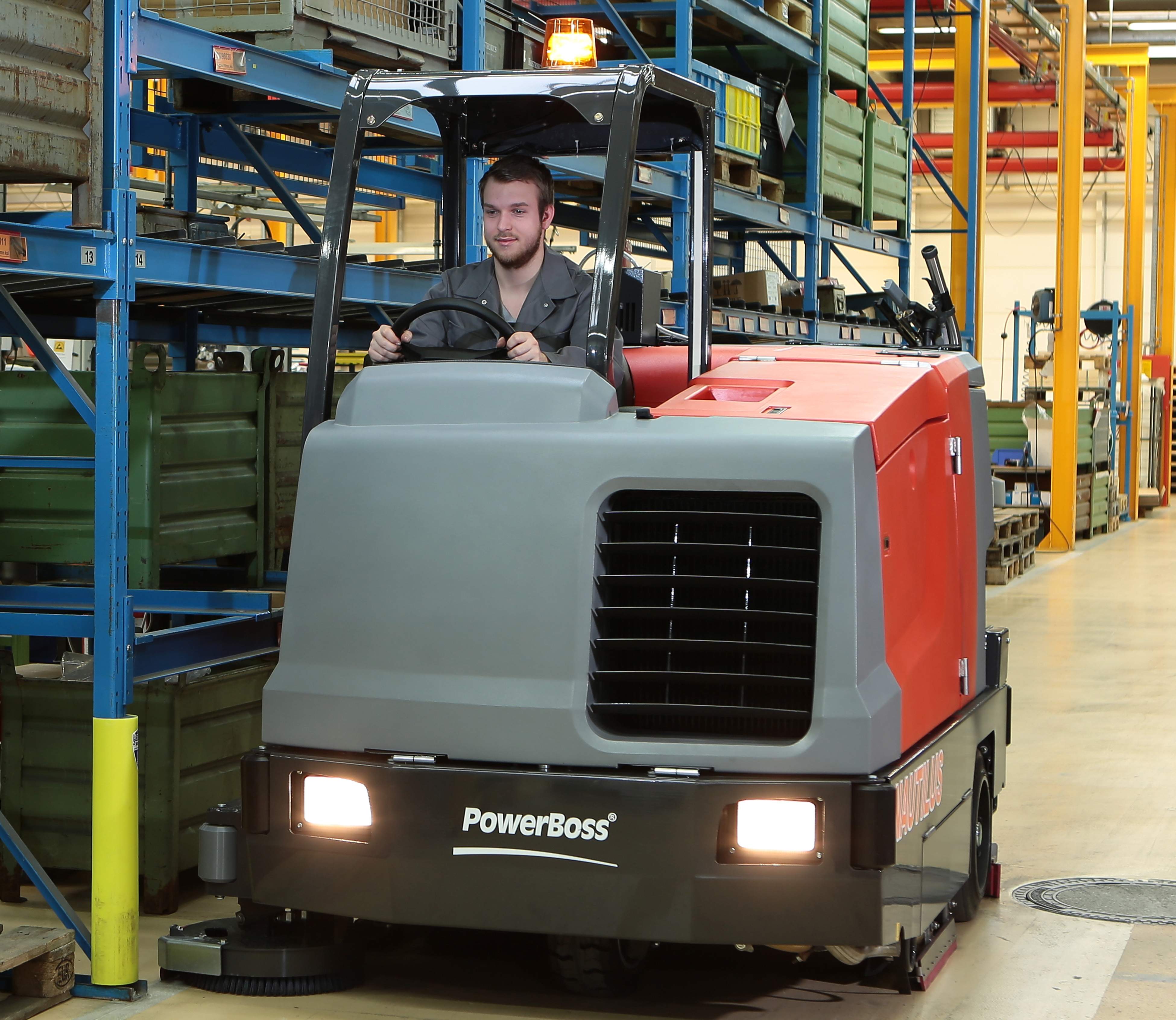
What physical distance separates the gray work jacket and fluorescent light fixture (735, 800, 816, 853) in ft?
4.50

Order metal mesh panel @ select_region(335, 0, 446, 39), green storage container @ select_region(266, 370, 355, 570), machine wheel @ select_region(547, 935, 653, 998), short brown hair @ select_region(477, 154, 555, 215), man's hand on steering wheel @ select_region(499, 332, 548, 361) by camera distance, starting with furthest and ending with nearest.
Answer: green storage container @ select_region(266, 370, 355, 570) → metal mesh panel @ select_region(335, 0, 446, 39) → short brown hair @ select_region(477, 154, 555, 215) → machine wheel @ select_region(547, 935, 653, 998) → man's hand on steering wheel @ select_region(499, 332, 548, 361)

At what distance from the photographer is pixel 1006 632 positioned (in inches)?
213

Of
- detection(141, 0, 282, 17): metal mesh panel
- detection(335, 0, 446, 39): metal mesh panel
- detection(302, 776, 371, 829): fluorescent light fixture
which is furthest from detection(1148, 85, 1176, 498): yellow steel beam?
detection(302, 776, 371, 829): fluorescent light fixture

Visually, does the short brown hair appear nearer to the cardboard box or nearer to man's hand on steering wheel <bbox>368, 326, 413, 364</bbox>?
man's hand on steering wheel <bbox>368, 326, 413, 364</bbox>

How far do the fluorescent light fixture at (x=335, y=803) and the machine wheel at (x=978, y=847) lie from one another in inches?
76.6

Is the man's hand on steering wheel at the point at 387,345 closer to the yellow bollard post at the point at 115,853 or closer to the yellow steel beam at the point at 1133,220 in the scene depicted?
the yellow bollard post at the point at 115,853

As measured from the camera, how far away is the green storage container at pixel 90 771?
16.3 feet

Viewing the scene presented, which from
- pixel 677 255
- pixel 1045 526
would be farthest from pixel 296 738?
pixel 1045 526

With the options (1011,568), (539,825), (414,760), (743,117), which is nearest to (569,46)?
(743,117)

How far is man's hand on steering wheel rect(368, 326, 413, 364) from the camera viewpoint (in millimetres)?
4094

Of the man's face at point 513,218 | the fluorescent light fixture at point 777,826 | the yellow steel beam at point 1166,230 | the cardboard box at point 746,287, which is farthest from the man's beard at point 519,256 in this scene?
the yellow steel beam at point 1166,230

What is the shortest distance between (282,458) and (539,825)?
105 inches

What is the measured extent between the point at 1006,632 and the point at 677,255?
3.91 metres

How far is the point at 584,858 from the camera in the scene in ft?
11.5
